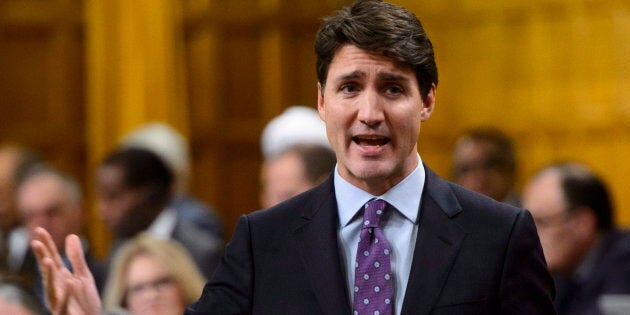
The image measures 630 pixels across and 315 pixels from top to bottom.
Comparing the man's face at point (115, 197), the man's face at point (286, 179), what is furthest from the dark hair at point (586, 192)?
the man's face at point (115, 197)

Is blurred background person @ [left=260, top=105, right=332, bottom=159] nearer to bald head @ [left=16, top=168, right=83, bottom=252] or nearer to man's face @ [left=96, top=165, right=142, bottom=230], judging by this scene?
man's face @ [left=96, top=165, right=142, bottom=230]

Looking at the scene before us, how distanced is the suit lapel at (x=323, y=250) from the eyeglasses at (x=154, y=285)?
1741 millimetres

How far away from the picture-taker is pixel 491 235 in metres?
2.29

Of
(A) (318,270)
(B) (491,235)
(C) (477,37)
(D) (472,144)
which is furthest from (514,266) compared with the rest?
(C) (477,37)

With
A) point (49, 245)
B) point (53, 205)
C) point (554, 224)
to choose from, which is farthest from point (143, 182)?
point (49, 245)

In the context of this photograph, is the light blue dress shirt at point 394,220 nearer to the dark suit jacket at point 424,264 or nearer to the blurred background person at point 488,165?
the dark suit jacket at point 424,264

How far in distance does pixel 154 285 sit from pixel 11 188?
2.13 meters

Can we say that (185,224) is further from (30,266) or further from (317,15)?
(317,15)

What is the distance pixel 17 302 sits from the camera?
3320 mm

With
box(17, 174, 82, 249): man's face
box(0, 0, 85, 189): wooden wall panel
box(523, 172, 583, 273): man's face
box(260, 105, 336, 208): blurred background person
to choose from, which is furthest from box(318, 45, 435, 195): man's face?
box(0, 0, 85, 189): wooden wall panel

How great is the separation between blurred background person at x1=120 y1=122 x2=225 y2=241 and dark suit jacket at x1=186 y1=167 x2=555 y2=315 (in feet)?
8.80

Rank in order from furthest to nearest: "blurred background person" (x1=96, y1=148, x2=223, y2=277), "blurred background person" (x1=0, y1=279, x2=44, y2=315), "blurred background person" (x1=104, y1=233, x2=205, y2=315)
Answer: "blurred background person" (x1=96, y1=148, x2=223, y2=277)
"blurred background person" (x1=104, y1=233, x2=205, y2=315)
"blurred background person" (x1=0, y1=279, x2=44, y2=315)

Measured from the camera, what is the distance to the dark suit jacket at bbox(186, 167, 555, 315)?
7.34ft

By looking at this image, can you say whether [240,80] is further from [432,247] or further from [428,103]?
[432,247]
